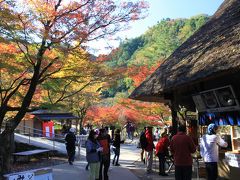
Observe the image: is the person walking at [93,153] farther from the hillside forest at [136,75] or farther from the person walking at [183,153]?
the hillside forest at [136,75]

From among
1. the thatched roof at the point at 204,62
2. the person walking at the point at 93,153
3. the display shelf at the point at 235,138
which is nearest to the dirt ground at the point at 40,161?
the person walking at the point at 93,153

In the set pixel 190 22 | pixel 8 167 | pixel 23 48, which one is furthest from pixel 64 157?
pixel 190 22

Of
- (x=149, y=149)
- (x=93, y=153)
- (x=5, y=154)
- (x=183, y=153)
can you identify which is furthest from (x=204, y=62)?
(x=149, y=149)

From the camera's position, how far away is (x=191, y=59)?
8.96 meters

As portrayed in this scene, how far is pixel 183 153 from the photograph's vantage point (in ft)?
24.4

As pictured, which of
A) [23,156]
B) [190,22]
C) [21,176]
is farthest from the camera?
[190,22]

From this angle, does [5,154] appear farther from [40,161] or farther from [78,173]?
[40,161]

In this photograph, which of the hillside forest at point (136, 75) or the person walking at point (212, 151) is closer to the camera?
the person walking at point (212, 151)

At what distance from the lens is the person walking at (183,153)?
7.46 metres

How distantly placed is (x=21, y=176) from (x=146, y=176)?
683 cm

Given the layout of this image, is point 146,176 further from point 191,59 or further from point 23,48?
point 23,48

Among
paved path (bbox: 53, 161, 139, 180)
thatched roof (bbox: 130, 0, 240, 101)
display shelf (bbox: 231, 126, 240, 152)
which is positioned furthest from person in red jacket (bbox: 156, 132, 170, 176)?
display shelf (bbox: 231, 126, 240, 152)

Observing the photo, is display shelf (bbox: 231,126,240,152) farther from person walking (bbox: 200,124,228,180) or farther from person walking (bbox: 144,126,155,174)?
person walking (bbox: 200,124,228,180)

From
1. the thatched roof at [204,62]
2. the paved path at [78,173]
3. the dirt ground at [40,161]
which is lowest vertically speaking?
the paved path at [78,173]
